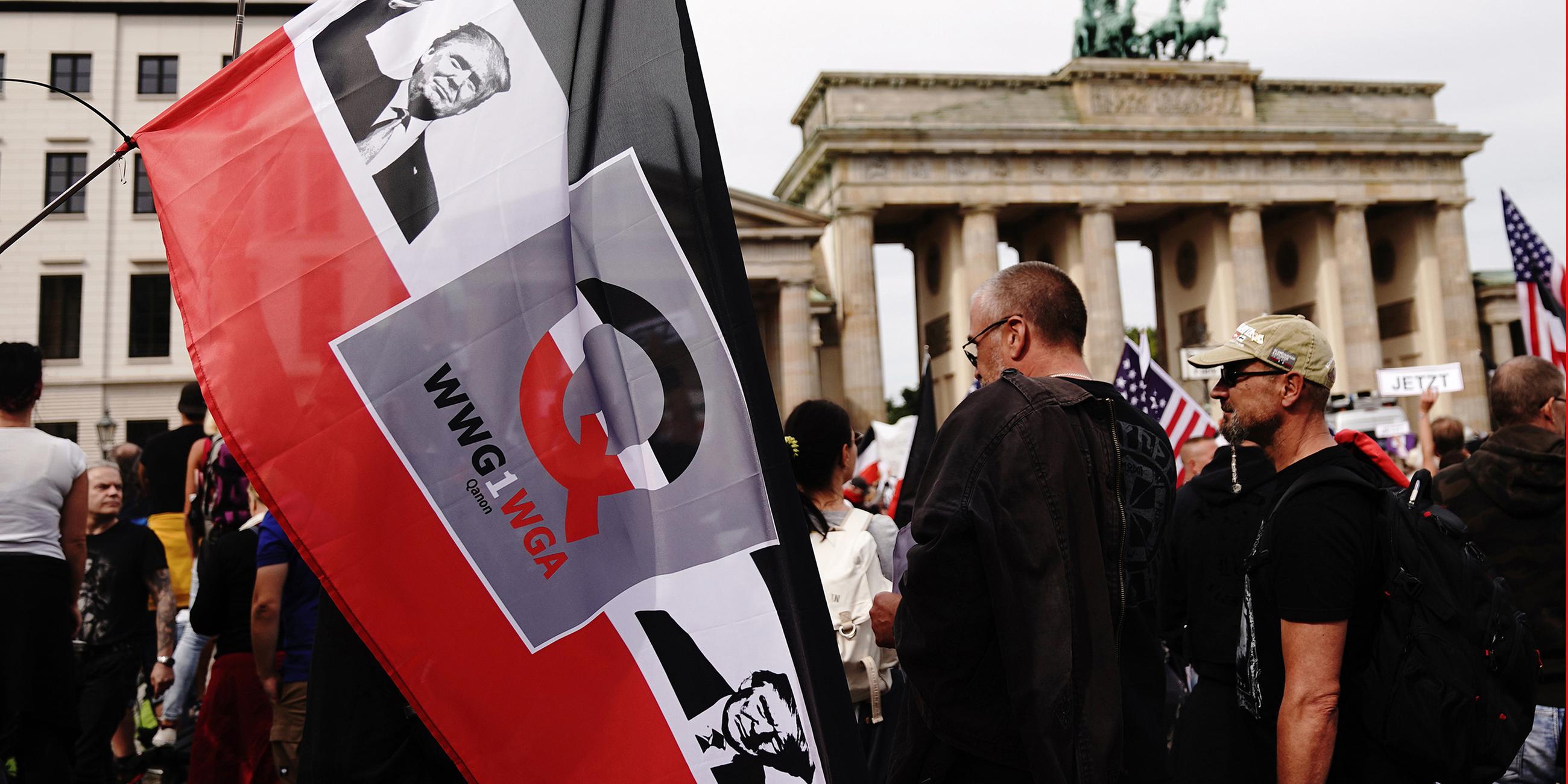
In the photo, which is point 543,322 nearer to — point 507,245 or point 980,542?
→ point 507,245

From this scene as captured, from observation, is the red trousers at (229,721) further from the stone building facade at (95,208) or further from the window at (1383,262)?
the window at (1383,262)

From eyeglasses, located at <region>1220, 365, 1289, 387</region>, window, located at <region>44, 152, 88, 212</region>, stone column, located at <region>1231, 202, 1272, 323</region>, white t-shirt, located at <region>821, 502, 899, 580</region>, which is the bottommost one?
white t-shirt, located at <region>821, 502, 899, 580</region>

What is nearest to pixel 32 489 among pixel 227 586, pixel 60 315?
pixel 227 586

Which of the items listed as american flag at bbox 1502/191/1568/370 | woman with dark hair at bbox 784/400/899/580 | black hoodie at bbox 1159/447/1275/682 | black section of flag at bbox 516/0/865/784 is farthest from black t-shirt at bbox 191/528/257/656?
american flag at bbox 1502/191/1568/370

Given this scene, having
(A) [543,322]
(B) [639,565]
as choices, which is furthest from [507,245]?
(B) [639,565]

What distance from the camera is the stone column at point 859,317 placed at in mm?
38812

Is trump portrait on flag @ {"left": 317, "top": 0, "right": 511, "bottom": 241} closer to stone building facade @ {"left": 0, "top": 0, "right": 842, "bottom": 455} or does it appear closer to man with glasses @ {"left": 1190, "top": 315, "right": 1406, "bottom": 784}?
man with glasses @ {"left": 1190, "top": 315, "right": 1406, "bottom": 784}

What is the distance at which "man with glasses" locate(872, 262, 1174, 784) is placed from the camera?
2410 millimetres

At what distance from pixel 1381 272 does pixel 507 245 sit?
2134 inches

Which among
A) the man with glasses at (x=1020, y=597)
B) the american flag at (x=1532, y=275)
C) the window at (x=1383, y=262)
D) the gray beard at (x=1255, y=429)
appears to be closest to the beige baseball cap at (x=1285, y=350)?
the gray beard at (x=1255, y=429)

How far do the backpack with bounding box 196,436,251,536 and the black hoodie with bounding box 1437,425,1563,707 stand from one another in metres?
5.15

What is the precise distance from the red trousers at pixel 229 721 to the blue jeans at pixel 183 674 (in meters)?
1.53

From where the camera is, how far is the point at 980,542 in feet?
8.22

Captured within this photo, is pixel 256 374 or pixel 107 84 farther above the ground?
pixel 107 84
